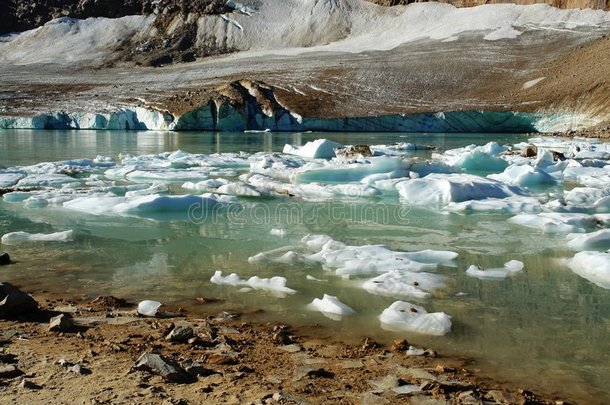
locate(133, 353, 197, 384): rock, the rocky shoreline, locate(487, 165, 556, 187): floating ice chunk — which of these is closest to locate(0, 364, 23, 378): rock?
the rocky shoreline

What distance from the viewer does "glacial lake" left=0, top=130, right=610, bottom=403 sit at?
361cm

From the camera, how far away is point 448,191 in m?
9.38

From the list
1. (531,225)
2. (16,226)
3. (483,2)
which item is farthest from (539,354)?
(483,2)

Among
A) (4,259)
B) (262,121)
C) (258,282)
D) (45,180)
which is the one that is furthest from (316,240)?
(262,121)

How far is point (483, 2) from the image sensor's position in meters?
63.1

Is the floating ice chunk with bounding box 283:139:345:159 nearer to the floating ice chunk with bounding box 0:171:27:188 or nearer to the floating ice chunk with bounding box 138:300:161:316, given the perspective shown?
the floating ice chunk with bounding box 0:171:27:188

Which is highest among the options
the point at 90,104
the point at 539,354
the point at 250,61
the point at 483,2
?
the point at 483,2

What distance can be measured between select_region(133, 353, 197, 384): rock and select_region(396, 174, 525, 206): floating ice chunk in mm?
6932

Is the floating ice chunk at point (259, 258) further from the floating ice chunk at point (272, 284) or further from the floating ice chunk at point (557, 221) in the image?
the floating ice chunk at point (557, 221)

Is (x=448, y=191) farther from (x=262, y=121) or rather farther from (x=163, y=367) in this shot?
(x=262, y=121)

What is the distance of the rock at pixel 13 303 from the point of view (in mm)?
3865

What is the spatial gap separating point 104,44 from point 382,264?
6786 centimetres

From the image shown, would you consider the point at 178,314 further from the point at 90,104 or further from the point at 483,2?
the point at 483,2

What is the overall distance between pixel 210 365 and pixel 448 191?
6.86 meters
